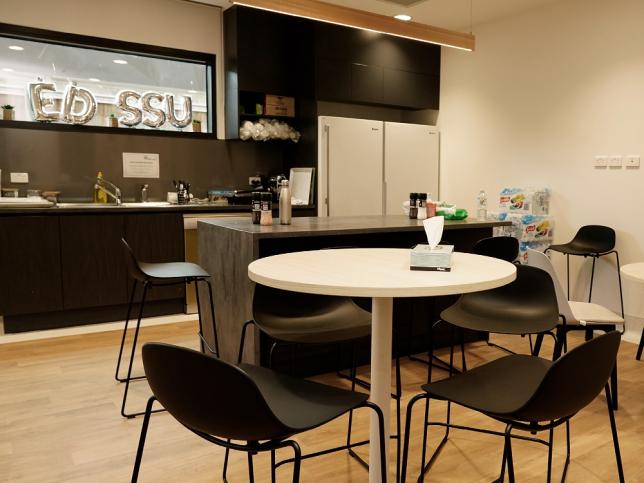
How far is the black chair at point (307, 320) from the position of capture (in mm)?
2061

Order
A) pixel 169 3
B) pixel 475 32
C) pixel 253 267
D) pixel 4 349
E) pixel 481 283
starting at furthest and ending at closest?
1. pixel 475 32
2. pixel 169 3
3. pixel 4 349
4. pixel 253 267
5. pixel 481 283

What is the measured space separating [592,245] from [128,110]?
424 centimetres

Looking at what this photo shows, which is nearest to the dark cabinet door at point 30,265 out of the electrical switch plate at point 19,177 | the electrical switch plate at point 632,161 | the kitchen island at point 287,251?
the electrical switch plate at point 19,177

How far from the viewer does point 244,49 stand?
522 centimetres

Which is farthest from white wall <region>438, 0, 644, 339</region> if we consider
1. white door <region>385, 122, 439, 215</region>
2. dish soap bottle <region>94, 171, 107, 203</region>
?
dish soap bottle <region>94, 171, 107, 203</region>

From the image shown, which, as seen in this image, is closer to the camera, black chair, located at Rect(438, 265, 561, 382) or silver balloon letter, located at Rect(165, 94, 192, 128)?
black chair, located at Rect(438, 265, 561, 382)

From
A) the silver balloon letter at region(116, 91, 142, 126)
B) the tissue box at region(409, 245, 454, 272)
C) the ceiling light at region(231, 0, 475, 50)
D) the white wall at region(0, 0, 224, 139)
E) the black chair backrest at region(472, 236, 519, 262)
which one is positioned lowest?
the black chair backrest at region(472, 236, 519, 262)

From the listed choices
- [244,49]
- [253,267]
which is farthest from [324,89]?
[253,267]

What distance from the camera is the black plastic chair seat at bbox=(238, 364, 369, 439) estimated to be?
1.33m

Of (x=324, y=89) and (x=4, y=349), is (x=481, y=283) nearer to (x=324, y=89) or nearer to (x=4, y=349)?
(x=4, y=349)

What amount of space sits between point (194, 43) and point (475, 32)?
2.93 meters

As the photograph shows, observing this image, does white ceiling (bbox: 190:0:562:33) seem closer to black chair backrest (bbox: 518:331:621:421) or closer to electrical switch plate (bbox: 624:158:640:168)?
electrical switch plate (bbox: 624:158:640:168)

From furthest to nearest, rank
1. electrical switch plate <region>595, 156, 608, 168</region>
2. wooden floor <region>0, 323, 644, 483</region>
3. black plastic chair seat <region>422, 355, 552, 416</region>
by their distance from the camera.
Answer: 1. electrical switch plate <region>595, 156, 608, 168</region>
2. wooden floor <region>0, 323, 644, 483</region>
3. black plastic chair seat <region>422, 355, 552, 416</region>

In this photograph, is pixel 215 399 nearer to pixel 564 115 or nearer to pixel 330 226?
pixel 330 226
